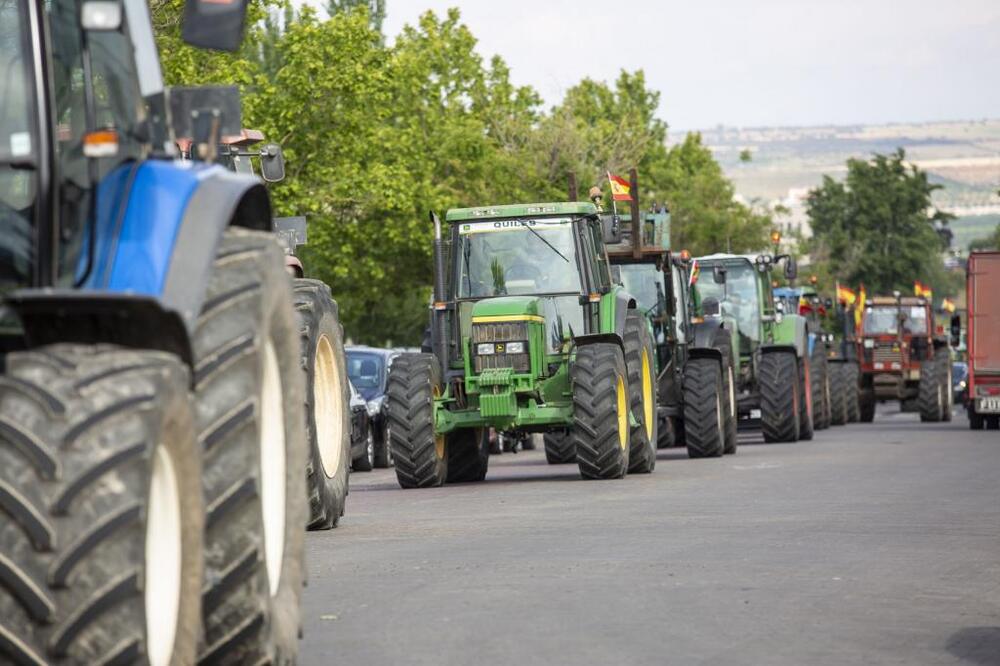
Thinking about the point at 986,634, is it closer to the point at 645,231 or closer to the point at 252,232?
the point at 252,232

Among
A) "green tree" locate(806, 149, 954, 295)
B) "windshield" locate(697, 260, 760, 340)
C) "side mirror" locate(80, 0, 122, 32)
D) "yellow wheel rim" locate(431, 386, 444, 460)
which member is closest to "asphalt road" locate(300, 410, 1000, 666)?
"yellow wheel rim" locate(431, 386, 444, 460)

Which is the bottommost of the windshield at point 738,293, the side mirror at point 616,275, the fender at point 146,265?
the windshield at point 738,293

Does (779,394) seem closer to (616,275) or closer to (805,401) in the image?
(805,401)

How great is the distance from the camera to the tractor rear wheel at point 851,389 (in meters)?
47.4

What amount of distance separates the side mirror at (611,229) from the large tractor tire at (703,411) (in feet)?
14.9

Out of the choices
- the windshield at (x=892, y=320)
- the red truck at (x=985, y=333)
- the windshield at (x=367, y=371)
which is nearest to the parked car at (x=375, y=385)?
the windshield at (x=367, y=371)

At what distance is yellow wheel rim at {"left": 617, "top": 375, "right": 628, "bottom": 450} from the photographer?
69.5 ft

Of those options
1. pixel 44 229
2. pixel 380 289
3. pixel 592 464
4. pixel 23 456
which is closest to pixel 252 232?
pixel 44 229

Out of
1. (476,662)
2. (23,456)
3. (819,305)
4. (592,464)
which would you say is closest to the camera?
(23,456)

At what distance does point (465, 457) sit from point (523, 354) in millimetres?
2010

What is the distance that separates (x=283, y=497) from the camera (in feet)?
23.9

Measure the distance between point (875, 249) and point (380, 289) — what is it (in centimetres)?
Answer: 6854

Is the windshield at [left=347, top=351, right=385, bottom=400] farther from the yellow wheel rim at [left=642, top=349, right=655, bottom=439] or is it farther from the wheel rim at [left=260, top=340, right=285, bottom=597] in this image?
the wheel rim at [left=260, top=340, right=285, bottom=597]

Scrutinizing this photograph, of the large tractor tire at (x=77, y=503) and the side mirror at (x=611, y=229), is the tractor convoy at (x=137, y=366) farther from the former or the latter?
the side mirror at (x=611, y=229)
